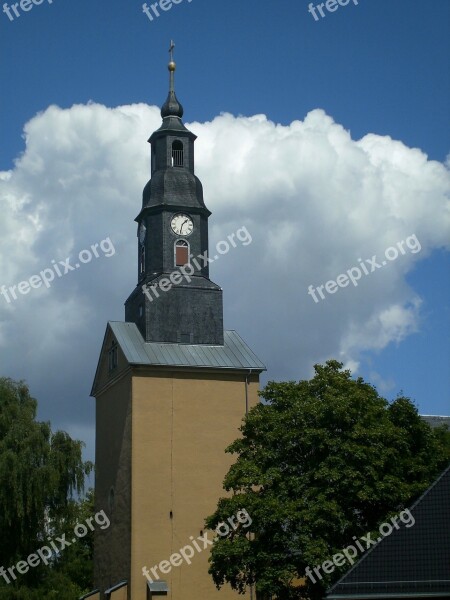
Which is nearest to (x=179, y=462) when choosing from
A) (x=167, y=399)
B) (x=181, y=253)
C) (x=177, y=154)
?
(x=167, y=399)

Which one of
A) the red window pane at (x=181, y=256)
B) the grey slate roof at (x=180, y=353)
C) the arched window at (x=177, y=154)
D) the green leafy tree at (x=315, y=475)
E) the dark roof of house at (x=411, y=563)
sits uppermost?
the arched window at (x=177, y=154)

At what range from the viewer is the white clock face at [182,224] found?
125 feet

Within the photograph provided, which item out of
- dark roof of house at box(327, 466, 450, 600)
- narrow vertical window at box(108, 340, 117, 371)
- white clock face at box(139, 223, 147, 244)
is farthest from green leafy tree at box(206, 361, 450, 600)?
white clock face at box(139, 223, 147, 244)

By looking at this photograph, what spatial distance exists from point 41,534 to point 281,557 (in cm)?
1572

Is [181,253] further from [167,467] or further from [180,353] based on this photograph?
[167,467]

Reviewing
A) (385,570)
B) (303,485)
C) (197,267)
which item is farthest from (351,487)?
(197,267)

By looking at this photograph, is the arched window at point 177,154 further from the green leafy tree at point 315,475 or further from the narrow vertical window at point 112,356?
the green leafy tree at point 315,475

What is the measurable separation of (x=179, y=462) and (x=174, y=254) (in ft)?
26.8

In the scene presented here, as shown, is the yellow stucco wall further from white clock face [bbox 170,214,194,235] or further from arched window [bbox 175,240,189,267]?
white clock face [bbox 170,214,194,235]

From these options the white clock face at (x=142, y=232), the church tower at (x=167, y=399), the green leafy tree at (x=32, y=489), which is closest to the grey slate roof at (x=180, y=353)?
the church tower at (x=167, y=399)

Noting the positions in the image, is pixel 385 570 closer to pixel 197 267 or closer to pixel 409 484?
pixel 409 484

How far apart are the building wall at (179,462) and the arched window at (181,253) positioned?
453cm

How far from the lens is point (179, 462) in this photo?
3472 centimetres

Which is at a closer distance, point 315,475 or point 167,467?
point 315,475
